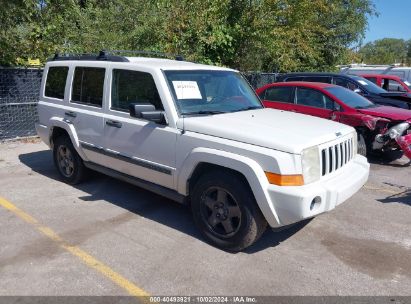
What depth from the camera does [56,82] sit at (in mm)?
6188

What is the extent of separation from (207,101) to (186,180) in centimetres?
99

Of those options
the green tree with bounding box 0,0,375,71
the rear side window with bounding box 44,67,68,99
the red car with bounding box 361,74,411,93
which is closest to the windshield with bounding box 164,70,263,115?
the rear side window with bounding box 44,67,68,99

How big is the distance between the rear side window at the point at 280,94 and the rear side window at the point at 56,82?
4.87 m

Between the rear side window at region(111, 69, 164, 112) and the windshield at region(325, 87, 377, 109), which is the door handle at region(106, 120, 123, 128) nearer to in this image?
the rear side window at region(111, 69, 164, 112)

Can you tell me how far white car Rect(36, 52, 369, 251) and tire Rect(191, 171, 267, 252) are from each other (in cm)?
1

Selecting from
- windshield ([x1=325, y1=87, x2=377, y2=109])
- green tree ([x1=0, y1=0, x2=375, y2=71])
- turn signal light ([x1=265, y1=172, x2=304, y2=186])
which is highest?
green tree ([x1=0, y1=0, x2=375, y2=71])

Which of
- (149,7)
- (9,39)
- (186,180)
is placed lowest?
(186,180)

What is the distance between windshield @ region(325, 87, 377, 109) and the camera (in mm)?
8328

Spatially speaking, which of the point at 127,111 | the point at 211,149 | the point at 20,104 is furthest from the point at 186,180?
the point at 20,104

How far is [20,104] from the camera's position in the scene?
916 centimetres

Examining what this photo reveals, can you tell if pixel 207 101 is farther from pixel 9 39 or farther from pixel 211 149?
pixel 9 39

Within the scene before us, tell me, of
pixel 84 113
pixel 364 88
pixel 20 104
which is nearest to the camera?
pixel 84 113

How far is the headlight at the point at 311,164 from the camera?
12.2ft

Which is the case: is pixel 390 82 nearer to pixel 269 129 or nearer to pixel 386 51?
pixel 269 129
